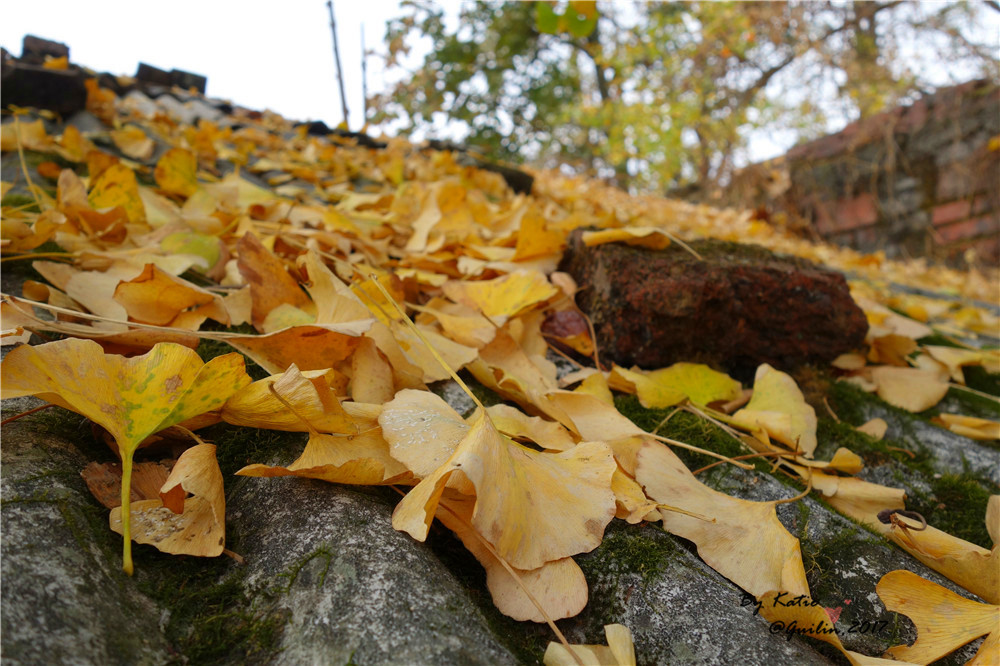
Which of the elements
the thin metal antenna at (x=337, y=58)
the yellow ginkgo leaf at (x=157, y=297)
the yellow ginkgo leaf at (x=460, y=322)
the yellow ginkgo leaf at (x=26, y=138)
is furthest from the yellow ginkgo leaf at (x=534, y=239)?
the thin metal antenna at (x=337, y=58)

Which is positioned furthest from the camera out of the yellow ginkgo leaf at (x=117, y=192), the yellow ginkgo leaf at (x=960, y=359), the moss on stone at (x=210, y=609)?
the yellow ginkgo leaf at (x=960, y=359)

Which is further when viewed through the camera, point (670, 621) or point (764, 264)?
point (764, 264)

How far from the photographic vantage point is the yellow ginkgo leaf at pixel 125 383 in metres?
0.52

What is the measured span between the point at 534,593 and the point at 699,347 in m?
0.68

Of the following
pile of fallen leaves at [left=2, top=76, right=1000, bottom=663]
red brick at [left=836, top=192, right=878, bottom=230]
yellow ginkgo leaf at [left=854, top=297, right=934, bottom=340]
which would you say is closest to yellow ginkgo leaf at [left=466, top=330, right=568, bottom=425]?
pile of fallen leaves at [left=2, top=76, right=1000, bottom=663]

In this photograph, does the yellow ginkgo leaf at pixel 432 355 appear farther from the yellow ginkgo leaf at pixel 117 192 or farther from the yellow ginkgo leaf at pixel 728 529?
the yellow ginkgo leaf at pixel 117 192

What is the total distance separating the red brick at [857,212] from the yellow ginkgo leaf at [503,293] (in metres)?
4.65

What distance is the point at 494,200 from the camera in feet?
7.92

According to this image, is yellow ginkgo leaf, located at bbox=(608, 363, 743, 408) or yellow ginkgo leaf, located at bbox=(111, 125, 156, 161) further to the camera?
yellow ginkgo leaf, located at bbox=(111, 125, 156, 161)

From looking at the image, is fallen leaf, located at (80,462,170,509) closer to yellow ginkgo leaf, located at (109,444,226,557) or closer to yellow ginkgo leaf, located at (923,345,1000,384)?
yellow ginkgo leaf, located at (109,444,226,557)

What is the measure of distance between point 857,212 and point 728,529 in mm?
4987

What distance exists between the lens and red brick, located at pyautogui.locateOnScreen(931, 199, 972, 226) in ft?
14.1

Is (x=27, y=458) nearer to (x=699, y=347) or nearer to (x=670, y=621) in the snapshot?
(x=670, y=621)

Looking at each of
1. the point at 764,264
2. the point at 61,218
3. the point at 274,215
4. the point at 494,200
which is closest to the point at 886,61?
the point at 494,200
